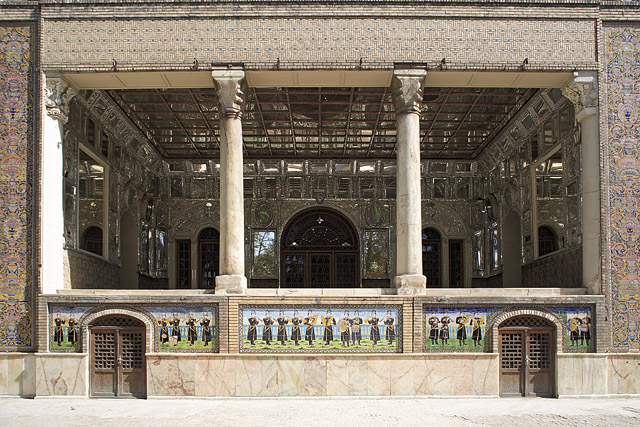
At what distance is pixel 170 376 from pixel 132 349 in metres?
0.94

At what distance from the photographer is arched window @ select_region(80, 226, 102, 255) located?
15992 mm

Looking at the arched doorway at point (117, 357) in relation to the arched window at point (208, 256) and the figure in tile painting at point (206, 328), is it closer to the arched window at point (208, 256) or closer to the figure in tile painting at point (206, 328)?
the figure in tile painting at point (206, 328)

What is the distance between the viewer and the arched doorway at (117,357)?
1307cm

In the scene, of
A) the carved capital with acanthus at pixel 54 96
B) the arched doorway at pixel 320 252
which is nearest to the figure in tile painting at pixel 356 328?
the carved capital with acanthus at pixel 54 96

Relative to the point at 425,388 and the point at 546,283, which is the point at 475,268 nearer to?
the point at 546,283

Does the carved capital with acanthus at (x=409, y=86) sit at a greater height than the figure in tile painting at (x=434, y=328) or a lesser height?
greater

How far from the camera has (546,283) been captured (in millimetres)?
16188

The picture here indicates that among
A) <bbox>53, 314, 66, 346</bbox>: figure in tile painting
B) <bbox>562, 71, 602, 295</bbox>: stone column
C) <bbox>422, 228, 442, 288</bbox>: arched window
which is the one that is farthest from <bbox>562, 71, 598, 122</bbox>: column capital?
<bbox>53, 314, 66, 346</bbox>: figure in tile painting

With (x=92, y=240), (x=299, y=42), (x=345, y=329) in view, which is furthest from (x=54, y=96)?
(x=345, y=329)

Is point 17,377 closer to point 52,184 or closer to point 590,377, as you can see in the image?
point 52,184

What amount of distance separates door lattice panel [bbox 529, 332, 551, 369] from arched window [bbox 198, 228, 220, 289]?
10685 mm

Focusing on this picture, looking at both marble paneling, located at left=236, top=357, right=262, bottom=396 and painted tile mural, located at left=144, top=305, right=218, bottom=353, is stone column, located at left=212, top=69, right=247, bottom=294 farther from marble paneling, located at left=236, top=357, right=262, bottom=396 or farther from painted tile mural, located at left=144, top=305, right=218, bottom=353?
marble paneling, located at left=236, top=357, right=262, bottom=396

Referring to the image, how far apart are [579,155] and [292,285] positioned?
972 cm

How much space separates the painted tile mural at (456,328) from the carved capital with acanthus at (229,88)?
17.1 feet
